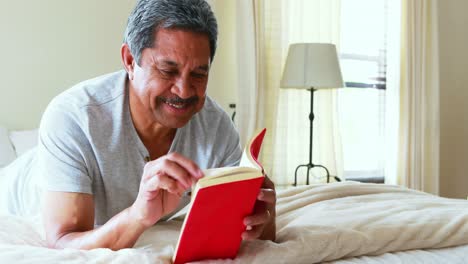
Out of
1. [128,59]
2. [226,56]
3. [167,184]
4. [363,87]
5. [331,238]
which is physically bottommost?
[331,238]

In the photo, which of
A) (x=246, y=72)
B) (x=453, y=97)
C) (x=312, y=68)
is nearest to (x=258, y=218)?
(x=312, y=68)

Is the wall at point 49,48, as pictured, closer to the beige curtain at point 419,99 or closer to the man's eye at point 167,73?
the man's eye at point 167,73

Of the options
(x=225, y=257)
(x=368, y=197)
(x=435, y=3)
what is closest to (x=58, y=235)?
(x=225, y=257)

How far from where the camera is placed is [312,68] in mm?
3271

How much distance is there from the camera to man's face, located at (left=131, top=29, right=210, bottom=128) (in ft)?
3.51

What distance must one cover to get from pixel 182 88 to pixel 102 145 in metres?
0.25

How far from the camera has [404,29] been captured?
4129 millimetres

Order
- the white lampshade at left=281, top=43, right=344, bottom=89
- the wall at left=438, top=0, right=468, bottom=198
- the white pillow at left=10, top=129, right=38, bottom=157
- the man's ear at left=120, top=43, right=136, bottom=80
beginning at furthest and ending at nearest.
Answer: the wall at left=438, top=0, right=468, bottom=198, the white lampshade at left=281, top=43, right=344, bottom=89, the white pillow at left=10, top=129, right=38, bottom=157, the man's ear at left=120, top=43, right=136, bottom=80

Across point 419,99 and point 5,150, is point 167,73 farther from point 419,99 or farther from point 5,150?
point 419,99

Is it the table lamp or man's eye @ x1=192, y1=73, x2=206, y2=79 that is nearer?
man's eye @ x1=192, y1=73, x2=206, y2=79

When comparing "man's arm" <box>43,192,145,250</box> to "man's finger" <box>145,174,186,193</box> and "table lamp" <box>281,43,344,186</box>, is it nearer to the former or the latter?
"man's finger" <box>145,174,186,193</box>

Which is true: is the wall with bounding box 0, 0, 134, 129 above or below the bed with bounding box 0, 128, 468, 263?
above

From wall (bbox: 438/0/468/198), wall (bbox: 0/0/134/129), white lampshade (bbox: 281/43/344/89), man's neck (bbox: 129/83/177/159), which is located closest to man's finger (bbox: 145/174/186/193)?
man's neck (bbox: 129/83/177/159)

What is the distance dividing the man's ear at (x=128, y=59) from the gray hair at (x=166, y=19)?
0.04 meters
